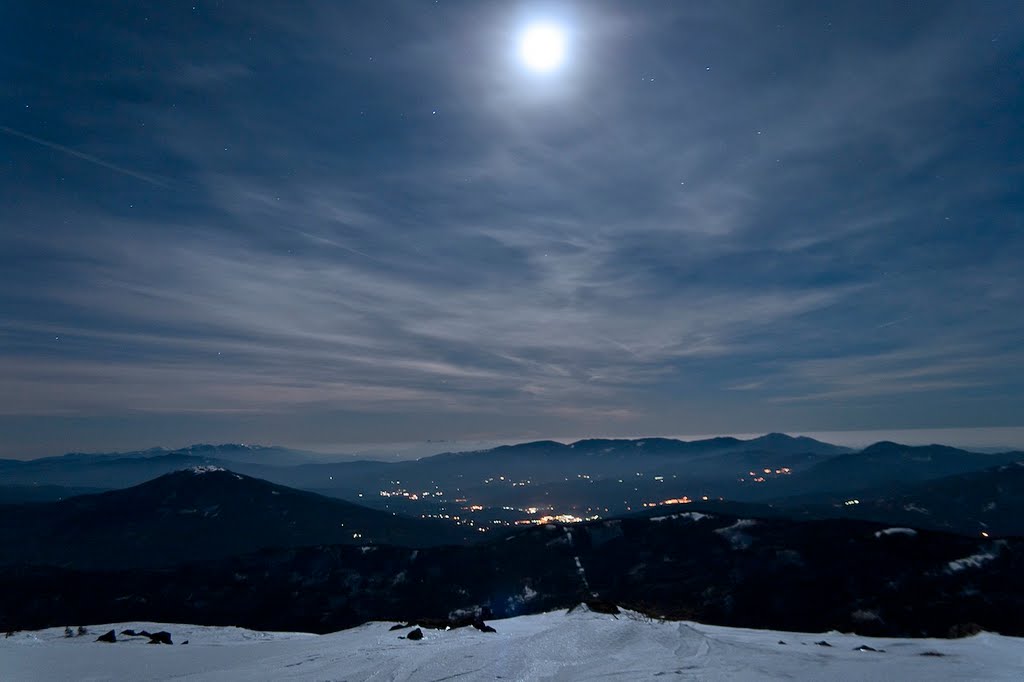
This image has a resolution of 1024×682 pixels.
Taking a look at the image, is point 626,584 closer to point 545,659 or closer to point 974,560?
point 974,560

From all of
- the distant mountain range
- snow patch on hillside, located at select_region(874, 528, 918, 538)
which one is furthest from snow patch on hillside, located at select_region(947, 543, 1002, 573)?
snow patch on hillside, located at select_region(874, 528, 918, 538)

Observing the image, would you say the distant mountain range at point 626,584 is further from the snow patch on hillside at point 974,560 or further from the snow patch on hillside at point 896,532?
the snow patch on hillside at point 896,532

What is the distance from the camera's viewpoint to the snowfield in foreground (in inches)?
996

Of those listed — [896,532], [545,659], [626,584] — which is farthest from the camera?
[626,584]

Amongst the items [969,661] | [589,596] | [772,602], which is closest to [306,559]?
[589,596]

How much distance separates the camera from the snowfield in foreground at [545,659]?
996 inches

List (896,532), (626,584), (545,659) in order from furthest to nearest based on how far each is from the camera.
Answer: (626,584), (896,532), (545,659)

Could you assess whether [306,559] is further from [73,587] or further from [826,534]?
[826,534]

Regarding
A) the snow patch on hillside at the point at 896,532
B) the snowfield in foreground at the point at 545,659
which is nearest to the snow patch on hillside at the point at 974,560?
the snow patch on hillside at the point at 896,532

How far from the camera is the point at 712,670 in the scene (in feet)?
84.4

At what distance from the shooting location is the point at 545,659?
1090 inches

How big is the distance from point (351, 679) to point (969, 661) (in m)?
33.9

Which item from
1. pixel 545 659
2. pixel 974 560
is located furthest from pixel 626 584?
pixel 545 659

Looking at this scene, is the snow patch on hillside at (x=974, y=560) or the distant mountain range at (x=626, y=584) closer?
the distant mountain range at (x=626, y=584)
